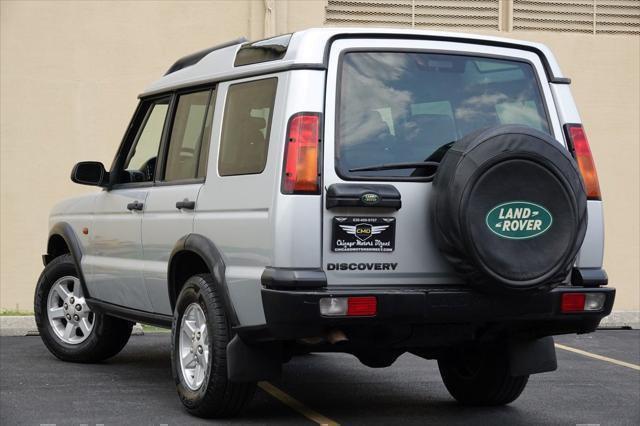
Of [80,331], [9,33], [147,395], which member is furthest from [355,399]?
[9,33]

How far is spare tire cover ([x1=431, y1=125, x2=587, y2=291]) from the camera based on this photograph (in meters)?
5.80

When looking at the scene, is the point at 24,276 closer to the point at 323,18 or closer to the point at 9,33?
the point at 9,33

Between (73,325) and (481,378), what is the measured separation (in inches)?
131

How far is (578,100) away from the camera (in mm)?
13680

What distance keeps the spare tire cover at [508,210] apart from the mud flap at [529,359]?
0.87 metres

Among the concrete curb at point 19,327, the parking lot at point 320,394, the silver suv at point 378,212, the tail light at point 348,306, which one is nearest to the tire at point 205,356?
the silver suv at point 378,212

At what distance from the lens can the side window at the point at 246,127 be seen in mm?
6305

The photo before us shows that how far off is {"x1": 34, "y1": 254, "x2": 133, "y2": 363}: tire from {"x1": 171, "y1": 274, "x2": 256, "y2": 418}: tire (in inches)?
79.2

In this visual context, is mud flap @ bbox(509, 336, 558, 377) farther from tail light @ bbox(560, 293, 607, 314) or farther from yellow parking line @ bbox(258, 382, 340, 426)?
yellow parking line @ bbox(258, 382, 340, 426)

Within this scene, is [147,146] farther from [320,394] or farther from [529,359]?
[529,359]

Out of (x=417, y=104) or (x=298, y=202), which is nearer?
(x=298, y=202)

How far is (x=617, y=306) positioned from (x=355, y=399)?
7.03 metres

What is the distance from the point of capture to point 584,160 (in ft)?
21.6

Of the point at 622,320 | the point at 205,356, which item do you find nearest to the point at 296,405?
the point at 205,356
